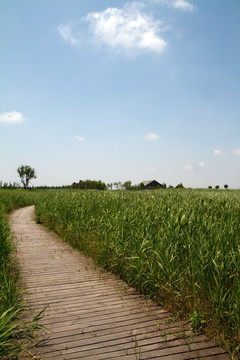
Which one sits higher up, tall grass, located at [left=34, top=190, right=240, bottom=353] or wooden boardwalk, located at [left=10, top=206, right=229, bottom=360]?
tall grass, located at [left=34, top=190, right=240, bottom=353]

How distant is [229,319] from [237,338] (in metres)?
0.18

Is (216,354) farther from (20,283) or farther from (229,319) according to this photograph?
(20,283)

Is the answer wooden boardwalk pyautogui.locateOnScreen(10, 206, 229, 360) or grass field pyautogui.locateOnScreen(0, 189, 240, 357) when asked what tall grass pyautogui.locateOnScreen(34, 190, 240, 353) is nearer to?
grass field pyautogui.locateOnScreen(0, 189, 240, 357)

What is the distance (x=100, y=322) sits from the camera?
3240mm

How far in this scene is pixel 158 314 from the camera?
3.46 m

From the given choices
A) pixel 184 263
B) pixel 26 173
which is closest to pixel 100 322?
pixel 184 263

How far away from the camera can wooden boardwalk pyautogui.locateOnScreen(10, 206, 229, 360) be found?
267cm

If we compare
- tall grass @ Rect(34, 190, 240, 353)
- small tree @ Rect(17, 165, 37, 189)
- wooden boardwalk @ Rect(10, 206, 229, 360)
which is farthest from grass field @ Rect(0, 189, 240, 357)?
small tree @ Rect(17, 165, 37, 189)

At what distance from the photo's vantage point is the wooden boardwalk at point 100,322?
105 inches

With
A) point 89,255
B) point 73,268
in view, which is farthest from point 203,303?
point 89,255

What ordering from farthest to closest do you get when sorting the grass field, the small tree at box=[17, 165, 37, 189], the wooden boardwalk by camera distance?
the small tree at box=[17, 165, 37, 189] < the grass field < the wooden boardwalk

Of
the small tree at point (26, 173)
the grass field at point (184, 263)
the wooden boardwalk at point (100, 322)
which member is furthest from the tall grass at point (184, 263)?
the small tree at point (26, 173)

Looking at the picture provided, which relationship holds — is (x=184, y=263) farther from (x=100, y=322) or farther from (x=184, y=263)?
(x=100, y=322)

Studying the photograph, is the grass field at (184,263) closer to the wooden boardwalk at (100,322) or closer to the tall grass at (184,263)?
the tall grass at (184,263)
